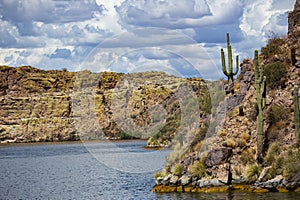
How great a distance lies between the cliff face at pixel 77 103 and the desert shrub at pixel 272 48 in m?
67.9

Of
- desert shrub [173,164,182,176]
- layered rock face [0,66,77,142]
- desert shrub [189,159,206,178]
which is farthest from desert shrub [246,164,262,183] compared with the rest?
layered rock face [0,66,77,142]

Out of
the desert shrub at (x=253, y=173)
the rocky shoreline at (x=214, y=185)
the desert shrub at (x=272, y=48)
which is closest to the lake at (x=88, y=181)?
the rocky shoreline at (x=214, y=185)

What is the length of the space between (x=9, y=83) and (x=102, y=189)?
118648 mm

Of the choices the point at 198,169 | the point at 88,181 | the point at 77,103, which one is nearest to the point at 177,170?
the point at 198,169

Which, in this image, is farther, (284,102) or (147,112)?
(147,112)

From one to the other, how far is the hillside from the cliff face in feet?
231

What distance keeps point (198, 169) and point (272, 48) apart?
39.6ft

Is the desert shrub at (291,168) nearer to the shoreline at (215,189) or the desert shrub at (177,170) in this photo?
the shoreline at (215,189)

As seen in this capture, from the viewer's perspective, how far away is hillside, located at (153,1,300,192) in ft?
104

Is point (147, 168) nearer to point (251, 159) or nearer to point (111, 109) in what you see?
point (251, 159)

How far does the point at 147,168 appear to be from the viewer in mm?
47562

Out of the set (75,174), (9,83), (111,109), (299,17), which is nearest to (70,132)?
(111,109)

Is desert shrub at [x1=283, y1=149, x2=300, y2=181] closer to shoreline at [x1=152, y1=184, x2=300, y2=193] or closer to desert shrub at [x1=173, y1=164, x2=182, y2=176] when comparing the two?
shoreline at [x1=152, y1=184, x2=300, y2=193]

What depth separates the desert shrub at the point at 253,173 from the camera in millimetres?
31734
